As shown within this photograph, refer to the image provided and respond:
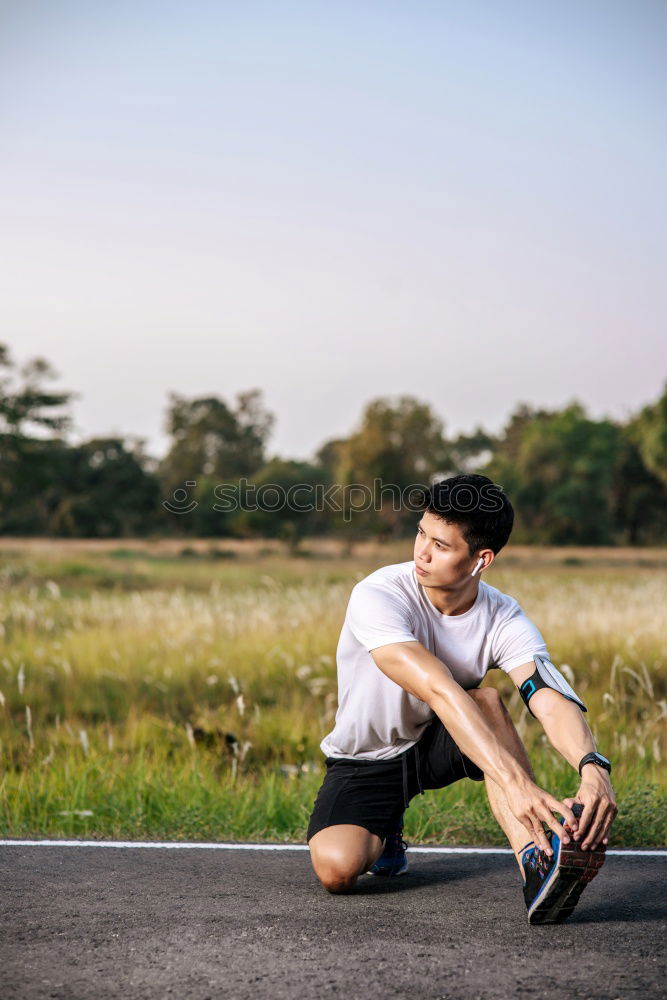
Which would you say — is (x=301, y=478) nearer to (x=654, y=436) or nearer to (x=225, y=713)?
(x=654, y=436)

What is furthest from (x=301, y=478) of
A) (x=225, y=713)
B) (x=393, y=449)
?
(x=225, y=713)

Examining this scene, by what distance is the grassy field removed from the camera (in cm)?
606

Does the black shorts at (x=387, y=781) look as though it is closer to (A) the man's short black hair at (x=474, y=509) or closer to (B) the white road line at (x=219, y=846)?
(B) the white road line at (x=219, y=846)

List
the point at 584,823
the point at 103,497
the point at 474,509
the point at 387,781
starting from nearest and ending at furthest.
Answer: the point at 584,823 < the point at 474,509 < the point at 387,781 < the point at 103,497

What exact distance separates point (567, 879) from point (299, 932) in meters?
1.01

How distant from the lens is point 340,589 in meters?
15.3

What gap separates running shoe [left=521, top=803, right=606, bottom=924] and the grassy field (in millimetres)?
1776

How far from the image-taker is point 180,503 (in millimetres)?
53344

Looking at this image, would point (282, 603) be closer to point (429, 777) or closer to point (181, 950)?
point (429, 777)

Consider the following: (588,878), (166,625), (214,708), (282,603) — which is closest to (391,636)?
(588,878)

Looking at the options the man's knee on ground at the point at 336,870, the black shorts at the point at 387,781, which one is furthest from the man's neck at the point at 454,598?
the man's knee on ground at the point at 336,870

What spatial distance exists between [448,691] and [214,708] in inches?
250

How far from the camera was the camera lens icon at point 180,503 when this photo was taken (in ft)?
167

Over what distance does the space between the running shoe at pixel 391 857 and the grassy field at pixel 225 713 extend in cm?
A: 97
